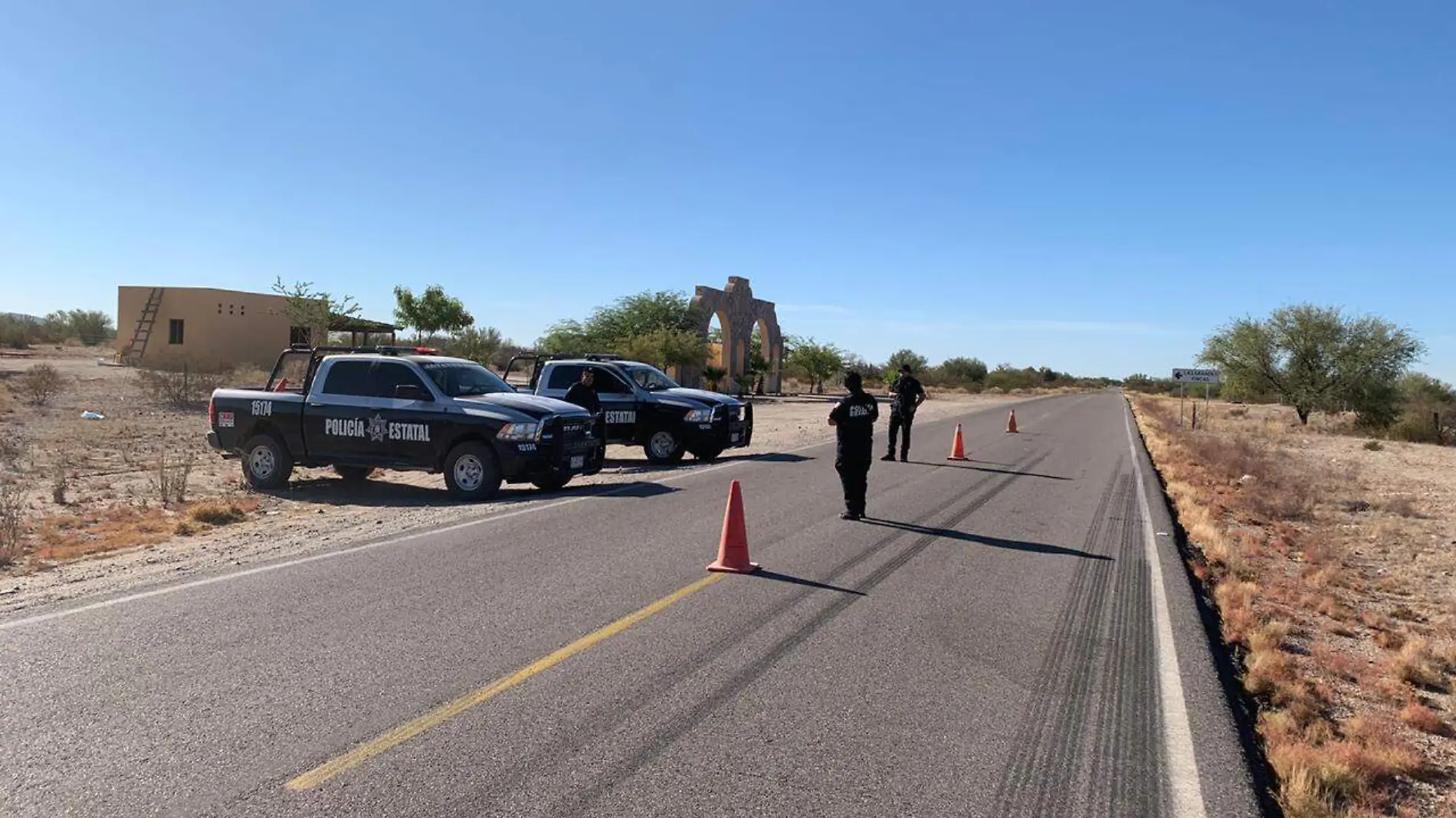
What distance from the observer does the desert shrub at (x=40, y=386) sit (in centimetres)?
2738

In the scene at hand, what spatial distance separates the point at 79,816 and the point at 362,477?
40.5 feet

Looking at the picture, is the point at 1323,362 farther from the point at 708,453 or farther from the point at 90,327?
the point at 90,327

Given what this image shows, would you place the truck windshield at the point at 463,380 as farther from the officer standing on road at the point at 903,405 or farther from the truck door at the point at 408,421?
the officer standing on road at the point at 903,405

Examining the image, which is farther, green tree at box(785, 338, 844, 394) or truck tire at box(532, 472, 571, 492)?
green tree at box(785, 338, 844, 394)

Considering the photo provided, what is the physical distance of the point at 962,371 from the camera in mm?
137000

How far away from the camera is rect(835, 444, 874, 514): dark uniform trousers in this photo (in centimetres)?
1129

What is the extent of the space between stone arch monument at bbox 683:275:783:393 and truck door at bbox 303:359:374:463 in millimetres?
39696

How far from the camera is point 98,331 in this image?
77.3 metres

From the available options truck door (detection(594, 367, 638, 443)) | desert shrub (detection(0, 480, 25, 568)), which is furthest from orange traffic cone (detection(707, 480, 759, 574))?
truck door (detection(594, 367, 638, 443))

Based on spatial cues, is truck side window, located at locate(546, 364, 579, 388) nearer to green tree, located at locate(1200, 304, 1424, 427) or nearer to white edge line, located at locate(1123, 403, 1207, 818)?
white edge line, located at locate(1123, 403, 1207, 818)

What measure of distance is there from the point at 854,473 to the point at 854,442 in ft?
1.20

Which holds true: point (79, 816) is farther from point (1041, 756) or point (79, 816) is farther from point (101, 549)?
point (101, 549)

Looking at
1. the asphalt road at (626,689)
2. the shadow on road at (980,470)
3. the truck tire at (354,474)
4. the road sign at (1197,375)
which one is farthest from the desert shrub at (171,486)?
the road sign at (1197,375)

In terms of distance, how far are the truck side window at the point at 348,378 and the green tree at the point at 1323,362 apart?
51396mm
